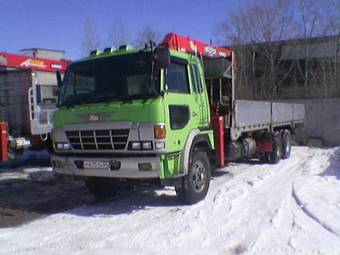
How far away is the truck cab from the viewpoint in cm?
681

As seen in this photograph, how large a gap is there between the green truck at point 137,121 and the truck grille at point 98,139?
0.05 ft

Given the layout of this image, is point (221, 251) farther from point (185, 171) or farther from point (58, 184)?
point (58, 184)

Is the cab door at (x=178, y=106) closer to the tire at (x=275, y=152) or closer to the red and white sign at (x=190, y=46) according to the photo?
the red and white sign at (x=190, y=46)

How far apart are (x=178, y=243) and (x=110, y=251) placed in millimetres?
907

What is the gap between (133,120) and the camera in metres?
6.79

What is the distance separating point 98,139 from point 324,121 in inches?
629

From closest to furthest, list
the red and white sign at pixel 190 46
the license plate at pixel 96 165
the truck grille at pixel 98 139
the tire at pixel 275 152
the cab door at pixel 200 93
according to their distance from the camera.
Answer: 1. the truck grille at pixel 98 139
2. the license plate at pixel 96 165
3. the cab door at pixel 200 93
4. the red and white sign at pixel 190 46
5. the tire at pixel 275 152

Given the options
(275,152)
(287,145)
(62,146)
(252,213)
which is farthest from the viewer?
(287,145)

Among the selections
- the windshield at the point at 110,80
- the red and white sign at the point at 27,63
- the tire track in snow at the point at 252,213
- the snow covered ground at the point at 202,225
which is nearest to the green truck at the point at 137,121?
the windshield at the point at 110,80

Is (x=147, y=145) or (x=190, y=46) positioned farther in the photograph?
(x=190, y=46)

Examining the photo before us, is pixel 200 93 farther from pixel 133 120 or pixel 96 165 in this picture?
pixel 96 165

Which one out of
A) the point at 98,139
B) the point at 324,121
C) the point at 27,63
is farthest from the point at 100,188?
the point at 324,121

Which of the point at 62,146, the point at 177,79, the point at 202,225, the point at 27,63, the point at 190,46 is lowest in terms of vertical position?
the point at 202,225

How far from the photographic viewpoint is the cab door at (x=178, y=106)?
6.98 metres
